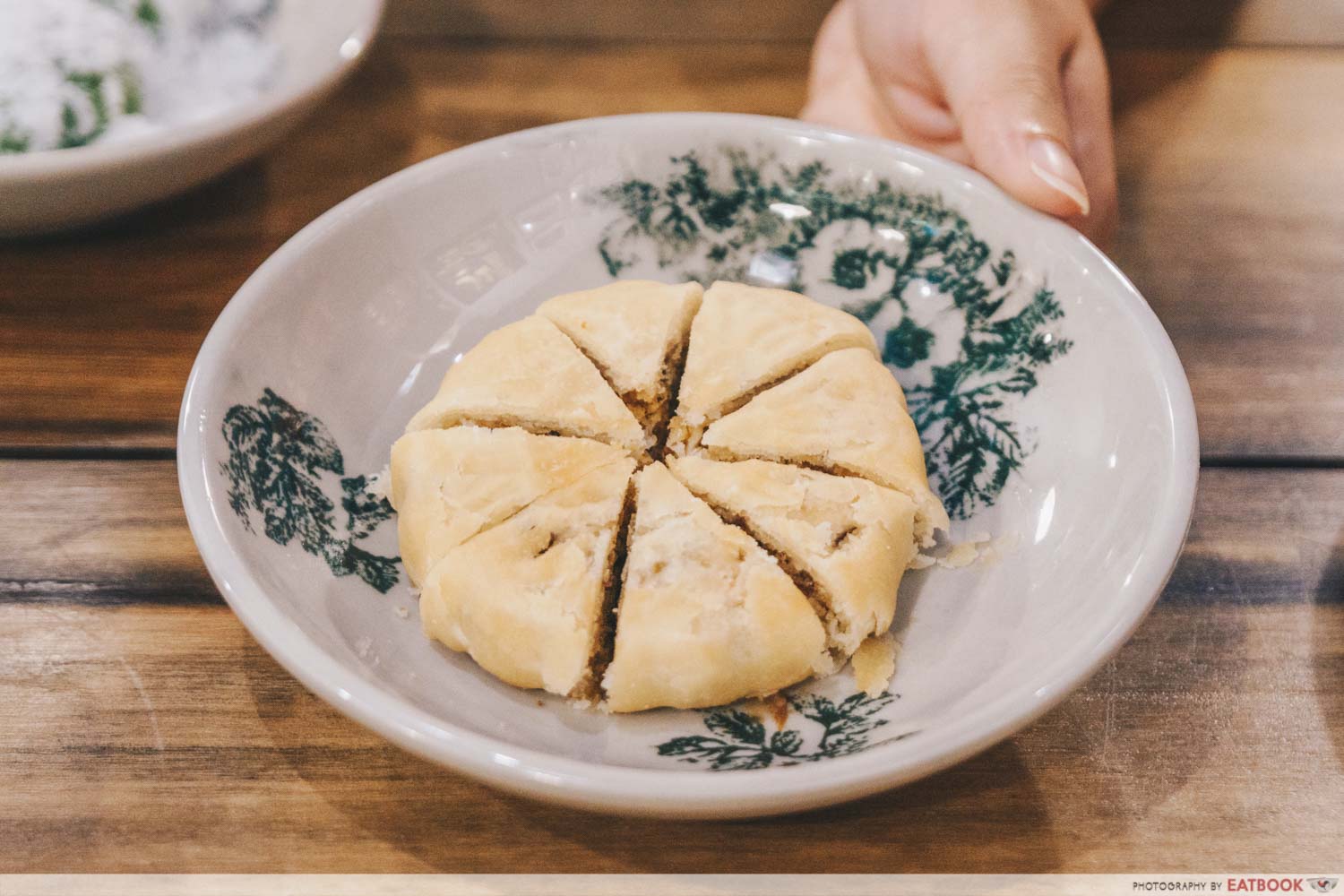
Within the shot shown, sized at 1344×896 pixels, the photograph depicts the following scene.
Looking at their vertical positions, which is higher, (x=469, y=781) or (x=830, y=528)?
(x=830, y=528)

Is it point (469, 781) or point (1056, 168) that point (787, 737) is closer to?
point (469, 781)

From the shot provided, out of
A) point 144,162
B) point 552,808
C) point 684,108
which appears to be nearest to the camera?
point 552,808

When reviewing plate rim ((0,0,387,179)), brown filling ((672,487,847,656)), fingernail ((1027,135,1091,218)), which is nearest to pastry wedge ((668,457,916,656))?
brown filling ((672,487,847,656))

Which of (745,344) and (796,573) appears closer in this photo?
(796,573)

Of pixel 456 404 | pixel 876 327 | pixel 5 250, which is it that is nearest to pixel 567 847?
pixel 456 404

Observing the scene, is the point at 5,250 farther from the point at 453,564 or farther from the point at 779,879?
the point at 779,879

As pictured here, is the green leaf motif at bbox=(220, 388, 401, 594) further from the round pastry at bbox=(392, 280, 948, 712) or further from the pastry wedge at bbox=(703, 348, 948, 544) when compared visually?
the pastry wedge at bbox=(703, 348, 948, 544)

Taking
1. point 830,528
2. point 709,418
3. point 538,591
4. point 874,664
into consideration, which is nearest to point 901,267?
point 709,418

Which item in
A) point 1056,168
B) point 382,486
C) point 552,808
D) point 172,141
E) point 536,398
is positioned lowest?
point 552,808
